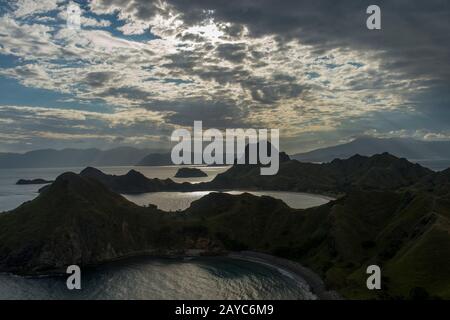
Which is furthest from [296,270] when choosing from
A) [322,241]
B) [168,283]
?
[168,283]

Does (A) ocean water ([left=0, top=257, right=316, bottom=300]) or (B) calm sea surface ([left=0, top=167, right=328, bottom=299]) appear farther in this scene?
(B) calm sea surface ([left=0, top=167, right=328, bottom=299])

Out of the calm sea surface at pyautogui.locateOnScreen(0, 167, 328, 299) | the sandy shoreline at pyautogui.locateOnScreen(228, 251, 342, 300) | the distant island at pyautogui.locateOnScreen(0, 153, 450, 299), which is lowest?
the calm sea surface at pyautogui.locateOnScreen(0, 167, 328, 299)

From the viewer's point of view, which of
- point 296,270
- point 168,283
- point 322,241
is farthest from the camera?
point 322,241

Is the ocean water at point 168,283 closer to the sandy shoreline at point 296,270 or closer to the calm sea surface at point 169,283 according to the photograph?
the calm sea surface at point 169,283

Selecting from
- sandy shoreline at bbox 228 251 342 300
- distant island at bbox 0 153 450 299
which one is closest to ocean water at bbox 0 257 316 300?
sandy shoreline at bbox 228 251 342 300

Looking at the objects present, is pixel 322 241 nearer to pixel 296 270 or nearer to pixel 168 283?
pixel 296 270

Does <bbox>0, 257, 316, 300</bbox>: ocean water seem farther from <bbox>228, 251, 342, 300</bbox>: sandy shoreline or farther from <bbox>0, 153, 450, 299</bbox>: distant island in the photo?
<bbox>0, 153, 450, 299</bbox>: distant island

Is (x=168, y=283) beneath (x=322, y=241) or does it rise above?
beneath
